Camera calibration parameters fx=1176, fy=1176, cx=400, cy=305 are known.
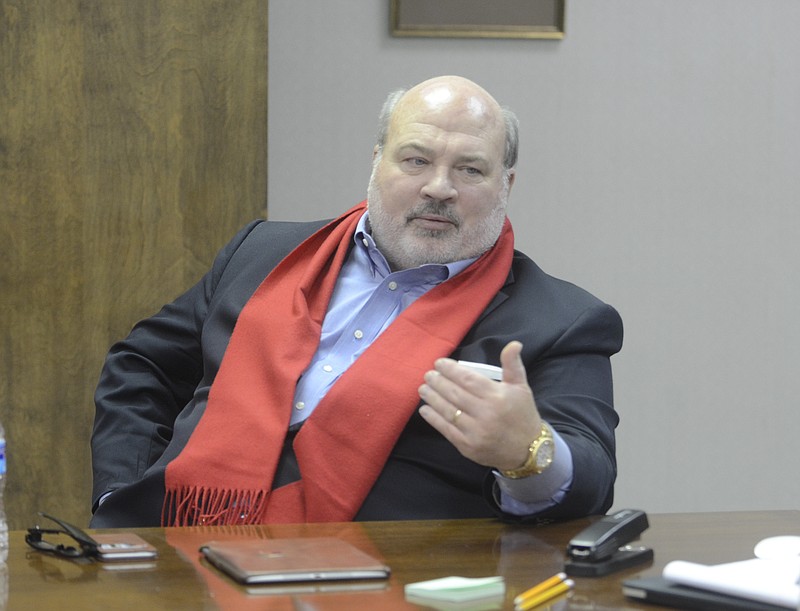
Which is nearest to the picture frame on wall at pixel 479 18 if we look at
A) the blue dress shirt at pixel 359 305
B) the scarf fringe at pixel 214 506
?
the blue dress shirt at pixel 359 305

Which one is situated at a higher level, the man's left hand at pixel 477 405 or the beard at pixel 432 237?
the beard at pixel 432 237

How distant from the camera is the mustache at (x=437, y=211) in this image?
2639 millimetres

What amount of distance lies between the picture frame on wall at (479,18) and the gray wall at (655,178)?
0.14ft

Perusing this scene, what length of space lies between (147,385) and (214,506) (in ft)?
1.47

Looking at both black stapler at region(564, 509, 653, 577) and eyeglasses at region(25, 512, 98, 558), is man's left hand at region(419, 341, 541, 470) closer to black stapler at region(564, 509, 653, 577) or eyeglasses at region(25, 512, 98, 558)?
black stapler at region(564, 509, 653, 577)

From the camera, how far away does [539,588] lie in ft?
4.65

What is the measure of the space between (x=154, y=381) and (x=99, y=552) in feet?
3.47

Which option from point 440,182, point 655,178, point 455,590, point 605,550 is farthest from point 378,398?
point 655,178

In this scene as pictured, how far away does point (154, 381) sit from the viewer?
2.62 metres

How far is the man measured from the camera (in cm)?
205

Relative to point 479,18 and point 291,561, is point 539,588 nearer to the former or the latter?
point 291,561

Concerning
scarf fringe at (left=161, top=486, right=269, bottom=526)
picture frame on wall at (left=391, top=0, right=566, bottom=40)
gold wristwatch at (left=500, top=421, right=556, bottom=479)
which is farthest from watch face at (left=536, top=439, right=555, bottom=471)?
picture frame on wall at (left=391, top=0, right=566, bottom=40)

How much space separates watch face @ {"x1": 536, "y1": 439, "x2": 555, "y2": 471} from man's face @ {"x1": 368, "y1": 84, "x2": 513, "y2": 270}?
0.80m

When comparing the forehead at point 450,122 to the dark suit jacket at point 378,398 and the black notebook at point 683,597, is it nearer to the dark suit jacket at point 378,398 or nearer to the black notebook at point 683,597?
the dark suit jacket at point 378,398
